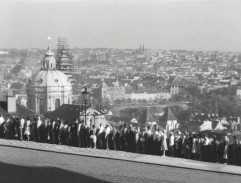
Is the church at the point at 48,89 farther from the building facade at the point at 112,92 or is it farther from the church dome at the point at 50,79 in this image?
the building facade at the point at 112,92

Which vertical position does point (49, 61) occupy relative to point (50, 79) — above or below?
above

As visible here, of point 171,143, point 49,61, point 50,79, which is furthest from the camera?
point 49,61

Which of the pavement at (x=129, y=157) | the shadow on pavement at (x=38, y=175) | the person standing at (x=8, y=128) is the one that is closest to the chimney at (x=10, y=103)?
the person standing at (x=8, y=128)

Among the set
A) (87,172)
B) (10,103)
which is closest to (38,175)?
(87,172)

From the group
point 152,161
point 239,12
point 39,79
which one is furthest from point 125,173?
point 39,79

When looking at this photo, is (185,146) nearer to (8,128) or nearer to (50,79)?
(8,128)

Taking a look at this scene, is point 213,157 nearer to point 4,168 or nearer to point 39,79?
point 4,168
